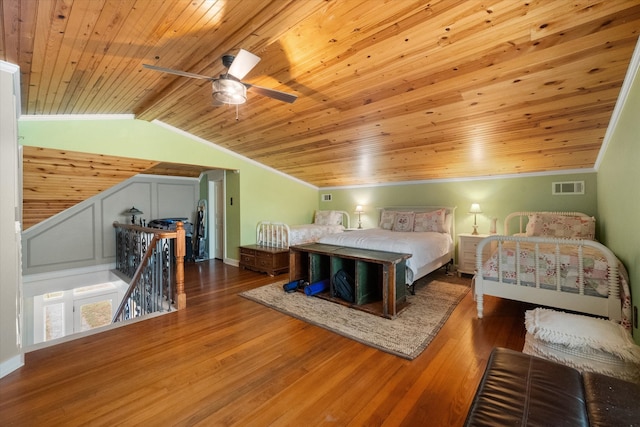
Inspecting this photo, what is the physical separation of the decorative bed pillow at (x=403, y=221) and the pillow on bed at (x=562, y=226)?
173 cm

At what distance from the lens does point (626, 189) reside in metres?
2.25

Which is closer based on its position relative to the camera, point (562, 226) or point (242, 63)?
point (242, 63)

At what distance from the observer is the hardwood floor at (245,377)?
5.37 feet

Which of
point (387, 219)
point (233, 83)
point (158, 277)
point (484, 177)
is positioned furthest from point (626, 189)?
point (158, 277)

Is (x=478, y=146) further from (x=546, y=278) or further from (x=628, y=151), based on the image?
(x=546, y=278)

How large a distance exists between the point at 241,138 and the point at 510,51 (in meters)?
3.69

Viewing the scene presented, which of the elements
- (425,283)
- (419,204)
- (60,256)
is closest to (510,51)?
(425,283)

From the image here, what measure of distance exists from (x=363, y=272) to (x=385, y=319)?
60 centimetres

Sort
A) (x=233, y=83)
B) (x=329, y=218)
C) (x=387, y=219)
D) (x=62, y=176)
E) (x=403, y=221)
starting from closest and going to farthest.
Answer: (x=233, y=83)
(x=62, y=176)
(x=403, y=221)
(x=387, y=219)
(x=329, y=218)

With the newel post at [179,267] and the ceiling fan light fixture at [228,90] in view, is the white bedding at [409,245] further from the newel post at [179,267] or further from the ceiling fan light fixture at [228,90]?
the ceiling fan light fixture at [228,90]

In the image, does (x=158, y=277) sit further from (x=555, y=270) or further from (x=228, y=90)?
(x=555, y=270)

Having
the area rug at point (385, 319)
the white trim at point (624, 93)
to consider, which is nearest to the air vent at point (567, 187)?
the white trim at point (624, 93)

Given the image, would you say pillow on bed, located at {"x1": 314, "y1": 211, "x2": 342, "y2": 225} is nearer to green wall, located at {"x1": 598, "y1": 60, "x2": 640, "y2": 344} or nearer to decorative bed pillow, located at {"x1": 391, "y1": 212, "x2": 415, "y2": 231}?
decorative bed pillow, located at {"x1": 391, "y1": 212, "x2": 415, "y2": 231}

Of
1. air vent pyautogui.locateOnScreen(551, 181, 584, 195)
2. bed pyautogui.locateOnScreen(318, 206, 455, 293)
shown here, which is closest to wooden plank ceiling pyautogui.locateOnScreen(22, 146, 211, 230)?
bed pyautogui.locateOnScreen(318, 206, 455, 293)
